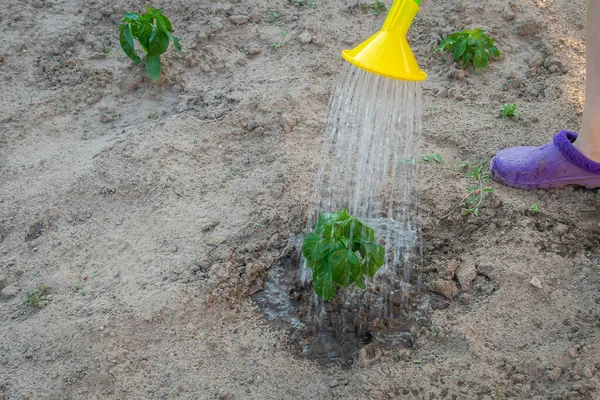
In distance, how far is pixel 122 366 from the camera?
77.2 inches

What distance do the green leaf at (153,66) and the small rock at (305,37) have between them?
0.74 m

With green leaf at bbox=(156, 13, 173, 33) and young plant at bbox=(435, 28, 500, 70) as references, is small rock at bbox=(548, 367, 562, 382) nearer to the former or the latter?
young plant at bbox=(435, 28, 500, 70)

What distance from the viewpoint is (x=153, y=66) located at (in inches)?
121

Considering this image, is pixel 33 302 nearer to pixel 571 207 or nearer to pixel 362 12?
pixel 571 207

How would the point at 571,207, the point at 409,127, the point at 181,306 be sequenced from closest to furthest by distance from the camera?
the point at 181,306
the point at 571,207
the point at 409,127

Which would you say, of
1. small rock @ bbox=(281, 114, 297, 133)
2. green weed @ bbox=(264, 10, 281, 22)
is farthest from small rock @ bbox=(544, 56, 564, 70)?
green weed @ bbox=(264, 10, 281, 22)

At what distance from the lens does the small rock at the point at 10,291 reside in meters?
2.24

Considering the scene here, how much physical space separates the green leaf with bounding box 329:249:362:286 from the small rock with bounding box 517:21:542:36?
1980 mm

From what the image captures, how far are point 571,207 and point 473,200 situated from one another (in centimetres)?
37

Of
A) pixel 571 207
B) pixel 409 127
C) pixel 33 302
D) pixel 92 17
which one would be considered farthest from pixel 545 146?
pixel 92 17

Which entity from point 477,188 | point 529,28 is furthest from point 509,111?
point 529,28

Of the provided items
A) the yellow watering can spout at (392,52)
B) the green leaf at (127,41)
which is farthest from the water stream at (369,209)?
the green leaf at (127,41)

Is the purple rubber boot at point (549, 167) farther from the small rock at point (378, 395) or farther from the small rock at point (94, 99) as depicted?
the small rock at point (94, 99)

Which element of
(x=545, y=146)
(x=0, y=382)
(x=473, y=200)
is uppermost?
(x=545, y=146)
